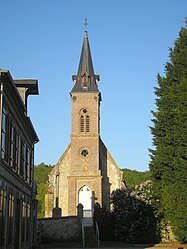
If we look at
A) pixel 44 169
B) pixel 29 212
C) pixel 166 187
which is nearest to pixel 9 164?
pixel 29 212

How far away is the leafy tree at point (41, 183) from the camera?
84875 millimetres

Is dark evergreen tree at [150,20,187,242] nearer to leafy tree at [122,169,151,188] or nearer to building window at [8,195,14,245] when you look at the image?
building window at [8,195,14,245]

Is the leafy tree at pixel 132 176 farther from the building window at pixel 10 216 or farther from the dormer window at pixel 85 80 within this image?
the building window at pixel 10 216

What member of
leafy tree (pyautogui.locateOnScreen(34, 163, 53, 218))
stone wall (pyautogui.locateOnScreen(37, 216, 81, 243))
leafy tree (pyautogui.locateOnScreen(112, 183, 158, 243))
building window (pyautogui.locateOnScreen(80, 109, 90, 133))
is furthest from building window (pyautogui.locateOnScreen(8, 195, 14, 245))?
leafy tree (pyautogui.locateOnScreen(34, 163, 53, 218))

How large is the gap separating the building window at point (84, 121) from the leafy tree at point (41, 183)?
3130 centimetres

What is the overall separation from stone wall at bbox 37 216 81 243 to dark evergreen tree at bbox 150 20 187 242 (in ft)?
22.6

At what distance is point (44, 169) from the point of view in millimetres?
107625

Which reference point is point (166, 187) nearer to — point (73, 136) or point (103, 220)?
point (103, 220)

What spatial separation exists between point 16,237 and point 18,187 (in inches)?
94.4

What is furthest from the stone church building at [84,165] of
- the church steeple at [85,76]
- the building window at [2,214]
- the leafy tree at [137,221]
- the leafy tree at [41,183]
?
the building window at [2,214]

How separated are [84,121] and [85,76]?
18.9 feet

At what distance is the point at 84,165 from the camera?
4803cm

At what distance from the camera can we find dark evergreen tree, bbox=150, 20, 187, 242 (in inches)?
1054

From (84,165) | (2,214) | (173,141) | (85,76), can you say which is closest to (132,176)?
(85,76)
